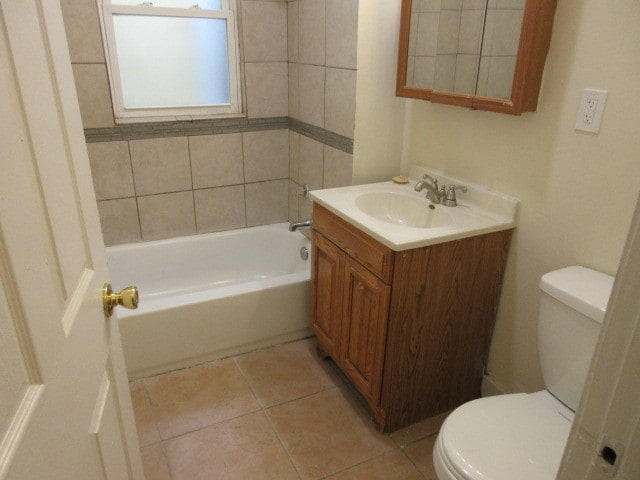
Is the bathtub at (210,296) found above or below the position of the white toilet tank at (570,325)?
below

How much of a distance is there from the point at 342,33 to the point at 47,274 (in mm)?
1785

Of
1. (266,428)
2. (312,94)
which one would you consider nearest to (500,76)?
(312,94)

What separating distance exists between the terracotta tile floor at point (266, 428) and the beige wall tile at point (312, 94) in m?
→ 1.24

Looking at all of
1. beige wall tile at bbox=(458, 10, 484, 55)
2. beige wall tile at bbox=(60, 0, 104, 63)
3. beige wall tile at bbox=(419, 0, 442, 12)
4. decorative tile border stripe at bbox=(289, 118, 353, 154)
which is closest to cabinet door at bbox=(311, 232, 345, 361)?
decorative tile border stripe at bbox=(289, 118, 353, 154)

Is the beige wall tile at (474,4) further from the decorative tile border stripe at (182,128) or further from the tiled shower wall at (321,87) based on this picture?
the decorative tile border stripe at (182,128)

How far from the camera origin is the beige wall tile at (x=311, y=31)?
2.24 metres

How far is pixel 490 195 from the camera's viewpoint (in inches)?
70.2

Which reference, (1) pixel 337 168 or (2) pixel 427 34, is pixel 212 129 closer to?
(1) pixel 337 168

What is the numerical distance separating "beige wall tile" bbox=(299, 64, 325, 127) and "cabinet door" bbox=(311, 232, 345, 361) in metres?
0.72

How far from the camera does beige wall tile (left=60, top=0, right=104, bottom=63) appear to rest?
2.18m

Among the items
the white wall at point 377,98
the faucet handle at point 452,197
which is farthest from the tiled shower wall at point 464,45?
the faucet handle at point 452,197

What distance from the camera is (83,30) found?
223 centimetres

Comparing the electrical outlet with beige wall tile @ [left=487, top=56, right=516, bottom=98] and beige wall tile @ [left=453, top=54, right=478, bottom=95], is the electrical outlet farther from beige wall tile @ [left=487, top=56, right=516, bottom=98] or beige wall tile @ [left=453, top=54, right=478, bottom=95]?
beige wall tile @ [left=453, top=54, right=478, bottom=95]

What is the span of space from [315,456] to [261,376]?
517mm
